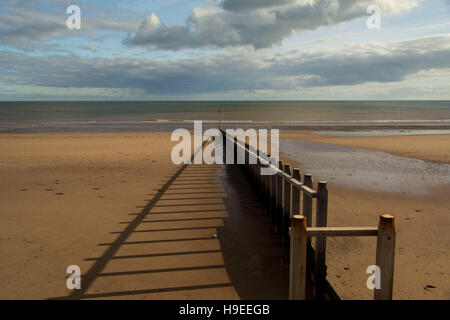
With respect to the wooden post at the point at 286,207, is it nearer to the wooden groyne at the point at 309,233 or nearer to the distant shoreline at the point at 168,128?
the wooden groyne at the point at 309,233

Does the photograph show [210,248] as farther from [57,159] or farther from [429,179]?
[57,159]

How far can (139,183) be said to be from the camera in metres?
10.3

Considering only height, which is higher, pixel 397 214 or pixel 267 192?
pixel 267 192

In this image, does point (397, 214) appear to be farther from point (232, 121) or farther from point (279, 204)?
point (232, 121)

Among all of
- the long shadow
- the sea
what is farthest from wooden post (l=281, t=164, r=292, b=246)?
the sea

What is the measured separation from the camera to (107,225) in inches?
260

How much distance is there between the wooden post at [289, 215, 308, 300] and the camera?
2994 mm

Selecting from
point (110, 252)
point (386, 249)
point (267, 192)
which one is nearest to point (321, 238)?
point (386, 249)

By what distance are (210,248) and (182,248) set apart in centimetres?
46

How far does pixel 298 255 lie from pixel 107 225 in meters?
4.65

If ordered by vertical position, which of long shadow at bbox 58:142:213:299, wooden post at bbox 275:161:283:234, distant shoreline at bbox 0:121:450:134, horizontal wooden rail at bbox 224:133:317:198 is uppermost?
distant shoreline at bbox 0:121:450:134

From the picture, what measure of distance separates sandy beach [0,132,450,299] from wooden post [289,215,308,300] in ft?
4.35

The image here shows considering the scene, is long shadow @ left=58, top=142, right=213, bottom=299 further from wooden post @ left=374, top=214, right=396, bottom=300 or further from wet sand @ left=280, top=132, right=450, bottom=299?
wooden post @ left=374, top=214, right=396, bottom=300

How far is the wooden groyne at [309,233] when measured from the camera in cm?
300
